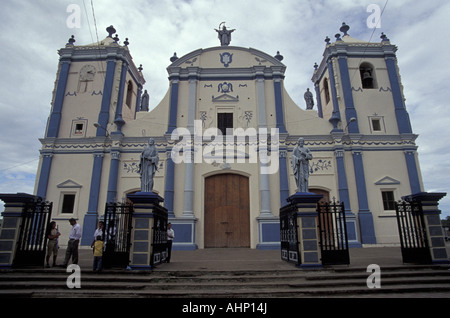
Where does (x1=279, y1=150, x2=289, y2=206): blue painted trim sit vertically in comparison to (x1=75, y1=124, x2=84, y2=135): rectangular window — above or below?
below

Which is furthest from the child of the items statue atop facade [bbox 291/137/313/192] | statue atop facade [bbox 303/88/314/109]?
statue atop facade [bbox 303/88/314/109]

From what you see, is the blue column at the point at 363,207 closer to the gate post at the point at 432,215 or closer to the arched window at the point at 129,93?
the gate post at the point at 432,215

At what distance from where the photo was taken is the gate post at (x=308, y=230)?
300 inches

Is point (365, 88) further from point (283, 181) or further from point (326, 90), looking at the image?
point (283, 181)

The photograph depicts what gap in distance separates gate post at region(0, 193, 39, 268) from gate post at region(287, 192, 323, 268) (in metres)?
7.79

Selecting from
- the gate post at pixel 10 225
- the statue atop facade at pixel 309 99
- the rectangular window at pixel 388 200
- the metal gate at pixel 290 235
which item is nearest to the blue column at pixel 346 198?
the rectangular window at pixel 388 200

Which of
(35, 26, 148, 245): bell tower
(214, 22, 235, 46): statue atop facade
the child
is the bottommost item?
the child

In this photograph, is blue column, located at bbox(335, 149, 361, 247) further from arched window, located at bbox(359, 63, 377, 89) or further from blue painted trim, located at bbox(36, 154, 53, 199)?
blue painted trim, located at bbox(36, 154, 53, 199)

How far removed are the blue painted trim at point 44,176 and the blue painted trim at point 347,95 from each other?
1629 centimetres

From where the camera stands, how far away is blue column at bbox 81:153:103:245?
1430 cm
